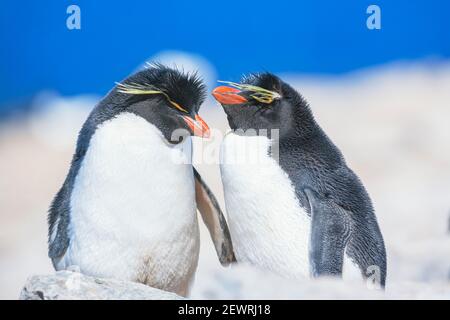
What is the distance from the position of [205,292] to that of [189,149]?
20.0 inches

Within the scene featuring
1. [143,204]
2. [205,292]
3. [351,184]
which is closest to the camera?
[205,292]

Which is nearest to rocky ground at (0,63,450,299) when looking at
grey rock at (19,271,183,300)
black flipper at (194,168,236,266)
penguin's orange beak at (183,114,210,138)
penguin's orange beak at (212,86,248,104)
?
black flipper at (194,168,236,266)

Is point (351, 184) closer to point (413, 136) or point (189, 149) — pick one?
point (189, 149)

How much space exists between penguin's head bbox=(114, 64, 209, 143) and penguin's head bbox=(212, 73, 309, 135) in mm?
139

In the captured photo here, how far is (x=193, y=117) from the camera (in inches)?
89.7

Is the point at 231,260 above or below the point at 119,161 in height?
below

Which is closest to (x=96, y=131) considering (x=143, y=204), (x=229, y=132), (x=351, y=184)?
(x=143, y=204)

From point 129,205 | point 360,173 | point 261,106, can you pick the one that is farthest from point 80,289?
point 360,173

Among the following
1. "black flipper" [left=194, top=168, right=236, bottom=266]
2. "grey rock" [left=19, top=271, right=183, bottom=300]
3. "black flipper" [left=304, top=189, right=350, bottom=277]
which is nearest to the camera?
"grey rock" [left=19, top=271, right=183, bottom=300]

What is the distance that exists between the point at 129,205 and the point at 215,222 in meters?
0.43

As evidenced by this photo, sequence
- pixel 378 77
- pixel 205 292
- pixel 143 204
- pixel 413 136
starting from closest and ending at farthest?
1. pixel 205 292
2. pixel 143 204
3. pixel 413 136
4. pixel 378 77

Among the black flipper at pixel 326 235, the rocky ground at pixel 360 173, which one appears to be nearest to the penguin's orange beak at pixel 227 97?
the black flipper at pixel 326 235

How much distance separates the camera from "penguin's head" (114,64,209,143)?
2.27m

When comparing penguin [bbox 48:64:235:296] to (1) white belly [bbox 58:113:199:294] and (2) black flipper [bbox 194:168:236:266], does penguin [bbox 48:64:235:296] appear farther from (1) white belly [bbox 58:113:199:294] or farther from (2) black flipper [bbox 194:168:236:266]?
(2) black flipper [bbox 194:168:236:266]
